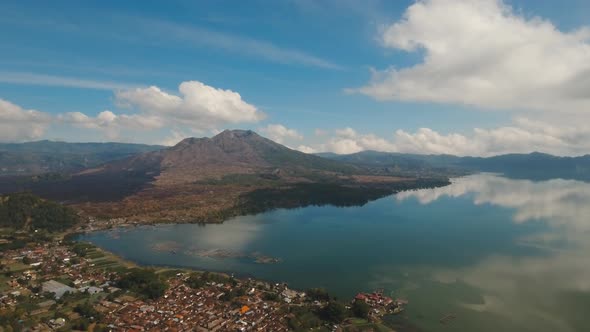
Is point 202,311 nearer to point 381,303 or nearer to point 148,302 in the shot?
point 148,302

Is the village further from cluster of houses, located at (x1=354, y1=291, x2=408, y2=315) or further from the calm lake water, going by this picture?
the calm lake water

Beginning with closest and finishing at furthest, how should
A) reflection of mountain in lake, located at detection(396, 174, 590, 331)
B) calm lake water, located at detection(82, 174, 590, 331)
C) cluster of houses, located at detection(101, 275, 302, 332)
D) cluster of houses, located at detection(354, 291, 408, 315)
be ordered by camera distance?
cluster of houses, located at detection(101, 275, 302, 332), reflection of mountain in lake, located at detection(396, 174, 590, 331), cluster of houses, located at detection(354, 291, 408, 315), calm lake water, located at detection(82, 174, 590, 331)

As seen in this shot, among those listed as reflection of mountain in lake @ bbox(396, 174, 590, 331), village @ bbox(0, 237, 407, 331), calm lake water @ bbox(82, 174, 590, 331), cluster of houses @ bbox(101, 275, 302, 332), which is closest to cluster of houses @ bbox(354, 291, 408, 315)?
village @ bbox(0, 237, 407, 331)

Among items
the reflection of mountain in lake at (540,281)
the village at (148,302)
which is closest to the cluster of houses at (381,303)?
the village at (148,302)

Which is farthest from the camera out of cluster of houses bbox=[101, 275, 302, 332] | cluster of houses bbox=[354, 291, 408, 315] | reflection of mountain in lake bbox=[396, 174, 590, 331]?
cluster of houses bbox=[354, 291, 408, 315]

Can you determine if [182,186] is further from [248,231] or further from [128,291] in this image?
[128,291]

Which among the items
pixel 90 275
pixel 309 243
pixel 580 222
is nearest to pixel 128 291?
pixel 90 275

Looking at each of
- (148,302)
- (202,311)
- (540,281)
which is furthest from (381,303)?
(148,302)
